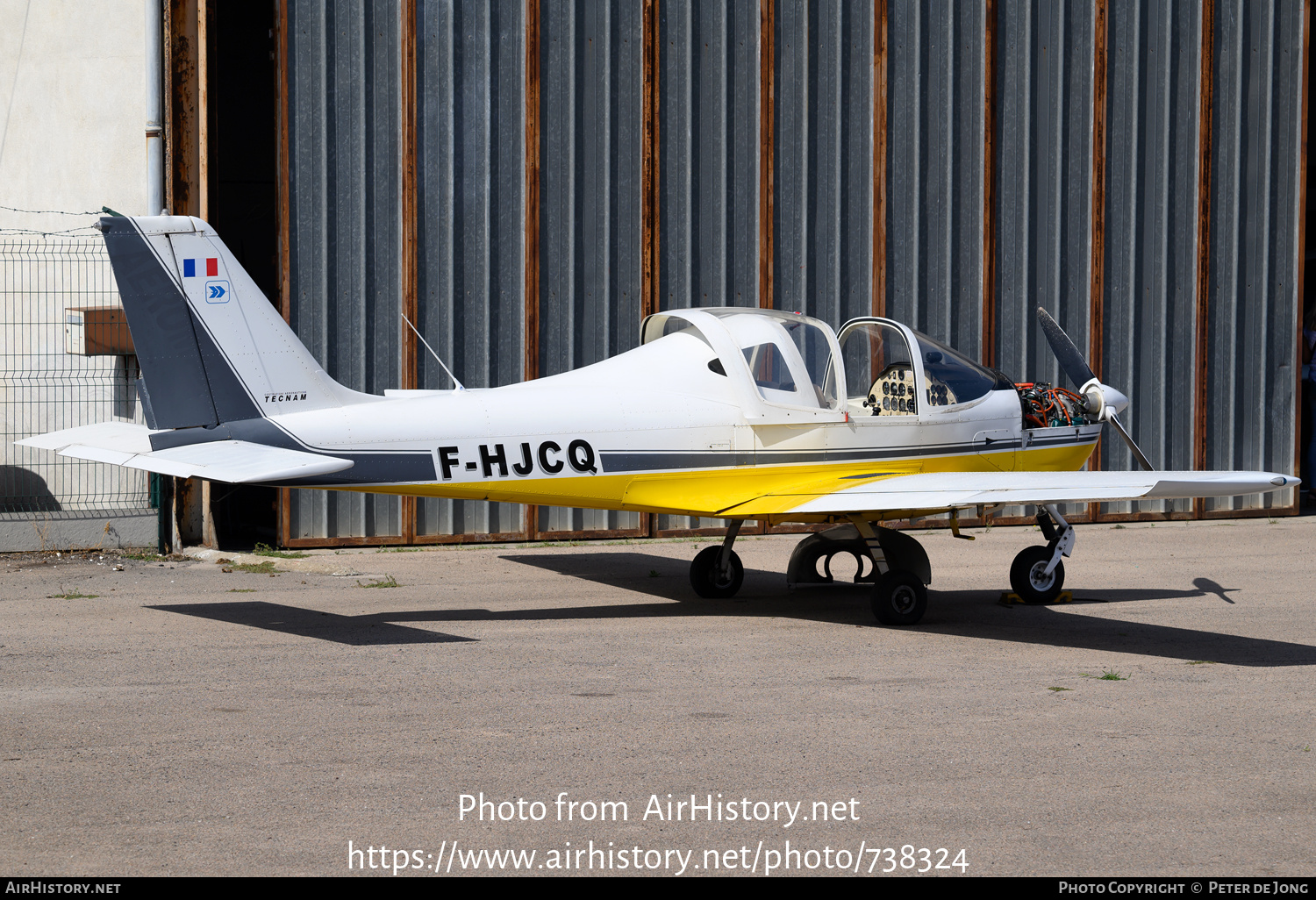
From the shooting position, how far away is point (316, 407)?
902 centimetres

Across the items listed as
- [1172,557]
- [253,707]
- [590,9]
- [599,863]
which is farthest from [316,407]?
[1172,557]

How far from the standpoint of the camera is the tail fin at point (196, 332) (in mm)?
8633

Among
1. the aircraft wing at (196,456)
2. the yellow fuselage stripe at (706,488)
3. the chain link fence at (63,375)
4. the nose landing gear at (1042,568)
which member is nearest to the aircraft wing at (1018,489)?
the yellow fuselage stripe at (706,488)

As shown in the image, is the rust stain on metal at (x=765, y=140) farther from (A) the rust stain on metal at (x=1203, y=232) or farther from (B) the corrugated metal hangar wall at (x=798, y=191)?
(A) the rust stain on metal at (x=1203, y=232)

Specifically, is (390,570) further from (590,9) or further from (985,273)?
(985,273)

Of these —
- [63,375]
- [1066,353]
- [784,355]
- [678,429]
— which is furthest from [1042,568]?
[63,375]

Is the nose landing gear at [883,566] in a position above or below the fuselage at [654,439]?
below

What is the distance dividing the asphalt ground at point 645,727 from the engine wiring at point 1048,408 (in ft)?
4.87

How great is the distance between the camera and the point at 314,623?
30.5 ft

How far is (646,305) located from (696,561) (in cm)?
473

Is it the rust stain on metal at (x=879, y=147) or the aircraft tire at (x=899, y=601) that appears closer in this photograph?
the aircraft tire at (x=899, y=601)

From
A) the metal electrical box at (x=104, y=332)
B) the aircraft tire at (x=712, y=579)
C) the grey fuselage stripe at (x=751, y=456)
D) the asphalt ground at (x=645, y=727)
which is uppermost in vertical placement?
the metal electrical box at (x=104, y=332)

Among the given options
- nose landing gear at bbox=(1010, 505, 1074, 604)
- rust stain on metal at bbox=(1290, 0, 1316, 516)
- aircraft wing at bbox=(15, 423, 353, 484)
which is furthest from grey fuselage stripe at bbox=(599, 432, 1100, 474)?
rust stain on metal at bbox=(1290, 0, 1316, 516)

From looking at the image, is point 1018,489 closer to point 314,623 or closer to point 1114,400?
point 1114,400
